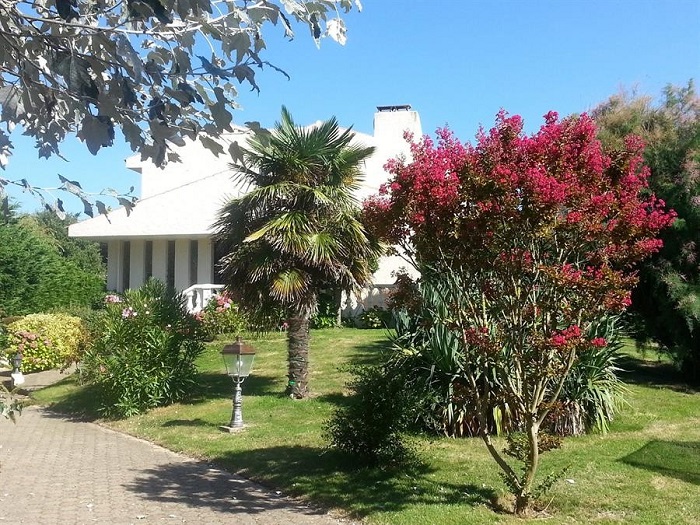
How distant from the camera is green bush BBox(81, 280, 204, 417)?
12953 millimetres

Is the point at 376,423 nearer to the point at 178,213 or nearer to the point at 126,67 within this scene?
the point at 126,67

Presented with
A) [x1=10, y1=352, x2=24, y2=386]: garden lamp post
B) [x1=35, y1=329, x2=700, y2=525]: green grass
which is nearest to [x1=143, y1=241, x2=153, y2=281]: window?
[x1=10, y1=352, x2=24, y2=386]: garden lamp post

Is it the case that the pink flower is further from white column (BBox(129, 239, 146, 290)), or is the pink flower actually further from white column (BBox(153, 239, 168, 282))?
white column (BBox(129, 239, 146, 290))

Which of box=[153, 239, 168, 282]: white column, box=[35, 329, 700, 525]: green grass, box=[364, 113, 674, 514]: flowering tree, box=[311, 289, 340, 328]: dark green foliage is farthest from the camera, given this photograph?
box=[153, 239, 168, 282]: white column

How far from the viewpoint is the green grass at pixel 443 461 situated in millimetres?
6910

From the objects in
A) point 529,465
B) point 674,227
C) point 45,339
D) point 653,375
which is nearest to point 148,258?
point 45,339

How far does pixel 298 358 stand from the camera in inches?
514

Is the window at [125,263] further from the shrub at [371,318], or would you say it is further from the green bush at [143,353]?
the green bush at [143,353]

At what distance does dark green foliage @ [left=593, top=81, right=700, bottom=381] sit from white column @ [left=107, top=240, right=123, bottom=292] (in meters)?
19.6

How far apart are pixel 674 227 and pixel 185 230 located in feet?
50.8

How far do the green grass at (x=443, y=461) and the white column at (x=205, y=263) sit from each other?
10657 mm

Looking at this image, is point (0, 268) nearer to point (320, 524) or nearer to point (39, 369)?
point (39, 369)

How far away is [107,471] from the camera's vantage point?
9312 millimetres

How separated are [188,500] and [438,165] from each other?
438 centimetres
